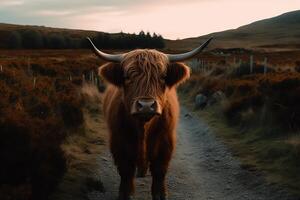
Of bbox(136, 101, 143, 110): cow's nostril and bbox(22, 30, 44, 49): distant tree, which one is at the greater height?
bbox(22, 30, 44, 49): distant tree

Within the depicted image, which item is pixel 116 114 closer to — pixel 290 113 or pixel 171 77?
pixel 171 77

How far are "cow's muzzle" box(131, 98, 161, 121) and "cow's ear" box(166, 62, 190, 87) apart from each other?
67cm

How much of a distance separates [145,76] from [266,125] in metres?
5.33

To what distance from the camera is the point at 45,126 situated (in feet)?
21.6

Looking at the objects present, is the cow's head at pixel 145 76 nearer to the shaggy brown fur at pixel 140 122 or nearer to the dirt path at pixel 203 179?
the shaggy brown fur at pixel 140 122

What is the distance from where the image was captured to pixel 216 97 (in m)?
14.9

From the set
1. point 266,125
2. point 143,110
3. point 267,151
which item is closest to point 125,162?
point 143,110

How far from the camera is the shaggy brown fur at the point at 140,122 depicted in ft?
17.0

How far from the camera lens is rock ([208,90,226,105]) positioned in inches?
568

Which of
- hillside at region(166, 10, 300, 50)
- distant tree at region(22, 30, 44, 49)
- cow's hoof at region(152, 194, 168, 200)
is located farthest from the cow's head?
hillside at region(166, 10, 300, 50)

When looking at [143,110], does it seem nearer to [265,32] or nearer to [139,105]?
[139,105]

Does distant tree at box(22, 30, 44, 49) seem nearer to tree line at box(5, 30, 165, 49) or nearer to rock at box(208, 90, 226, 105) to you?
tree line at box(5, 30, 165, 49)

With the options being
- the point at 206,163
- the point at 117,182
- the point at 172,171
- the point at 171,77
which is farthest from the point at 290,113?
the point at 171,77

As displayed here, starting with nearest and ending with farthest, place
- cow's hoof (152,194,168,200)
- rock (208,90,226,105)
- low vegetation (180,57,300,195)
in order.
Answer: cow's hoof (152,194,168,200) → low vegetation (180,57,300,195) → rock (208,90,226,105)
